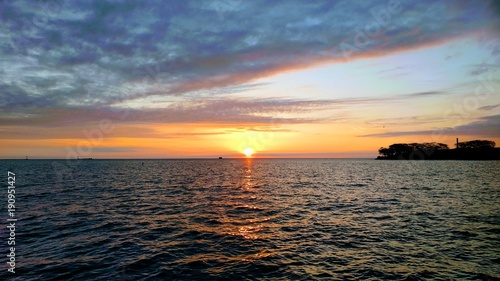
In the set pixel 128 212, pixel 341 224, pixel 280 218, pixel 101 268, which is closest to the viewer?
pixel 101 268

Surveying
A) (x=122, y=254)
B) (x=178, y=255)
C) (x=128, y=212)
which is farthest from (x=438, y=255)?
(x=128, y=212)

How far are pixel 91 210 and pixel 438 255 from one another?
37.9 metres

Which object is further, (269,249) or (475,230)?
(475,230)

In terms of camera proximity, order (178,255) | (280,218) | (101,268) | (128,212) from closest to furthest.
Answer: (101,268)
(178,255)
(280,218)
(128,212)

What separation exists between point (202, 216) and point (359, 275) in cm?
2034

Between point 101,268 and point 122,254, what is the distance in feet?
8.13

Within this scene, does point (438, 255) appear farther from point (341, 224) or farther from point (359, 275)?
point (341, 224)

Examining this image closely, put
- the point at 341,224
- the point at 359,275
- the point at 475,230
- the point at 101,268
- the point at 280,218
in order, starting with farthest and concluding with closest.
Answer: the point at 280,218
the point at 341,224
the point at 475,230
the point at 101,268
the point at 359,275

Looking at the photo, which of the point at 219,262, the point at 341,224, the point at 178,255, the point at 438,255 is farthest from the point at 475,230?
the point at 178,255

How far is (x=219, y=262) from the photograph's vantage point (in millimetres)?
18344

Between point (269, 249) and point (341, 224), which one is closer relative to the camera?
point (269, 249)

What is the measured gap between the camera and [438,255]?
1903 cm

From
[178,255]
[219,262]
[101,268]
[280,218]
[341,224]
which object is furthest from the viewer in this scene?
[280,218]

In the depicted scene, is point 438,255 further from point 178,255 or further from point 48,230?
point 48,230
